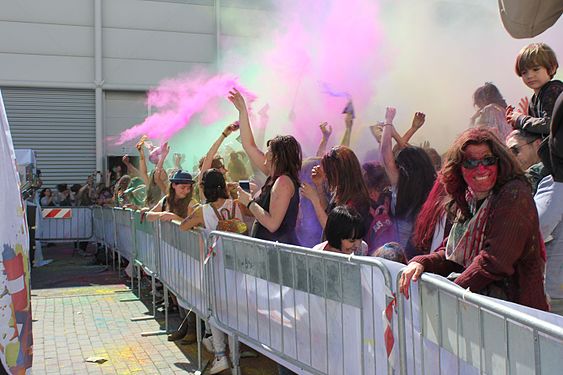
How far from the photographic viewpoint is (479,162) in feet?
8.78

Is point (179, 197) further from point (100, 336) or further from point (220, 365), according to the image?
point (220, 365)

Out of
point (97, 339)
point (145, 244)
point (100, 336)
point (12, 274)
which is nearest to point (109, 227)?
point (145, 244)

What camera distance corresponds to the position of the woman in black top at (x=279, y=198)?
4.42m

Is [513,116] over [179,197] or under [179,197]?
over

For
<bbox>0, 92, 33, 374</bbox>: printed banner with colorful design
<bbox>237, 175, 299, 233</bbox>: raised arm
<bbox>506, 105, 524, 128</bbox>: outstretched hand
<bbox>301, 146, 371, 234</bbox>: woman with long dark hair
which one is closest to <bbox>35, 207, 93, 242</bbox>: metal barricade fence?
<bbox>237, 175, 299, 233</bbox>: raised arm

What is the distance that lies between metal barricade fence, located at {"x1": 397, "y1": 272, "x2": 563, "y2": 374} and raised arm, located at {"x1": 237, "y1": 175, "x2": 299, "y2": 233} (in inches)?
74.9

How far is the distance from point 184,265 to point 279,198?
191 cm

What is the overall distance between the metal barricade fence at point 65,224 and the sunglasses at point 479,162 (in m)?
13.7

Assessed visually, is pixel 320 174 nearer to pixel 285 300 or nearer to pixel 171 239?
pixel 285 300

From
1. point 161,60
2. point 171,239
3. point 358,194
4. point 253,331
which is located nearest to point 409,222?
point 358,194

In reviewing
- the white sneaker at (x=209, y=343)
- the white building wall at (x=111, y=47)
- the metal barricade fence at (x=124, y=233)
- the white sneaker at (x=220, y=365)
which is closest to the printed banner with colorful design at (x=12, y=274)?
the white sneaker at (x=220, y=365)

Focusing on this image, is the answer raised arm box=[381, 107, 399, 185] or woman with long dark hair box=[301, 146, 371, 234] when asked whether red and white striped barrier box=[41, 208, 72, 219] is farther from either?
woman with long dark hair box=[301, 146, 371, 234]

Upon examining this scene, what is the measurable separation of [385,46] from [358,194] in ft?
14.3

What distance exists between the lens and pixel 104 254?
1317cm
